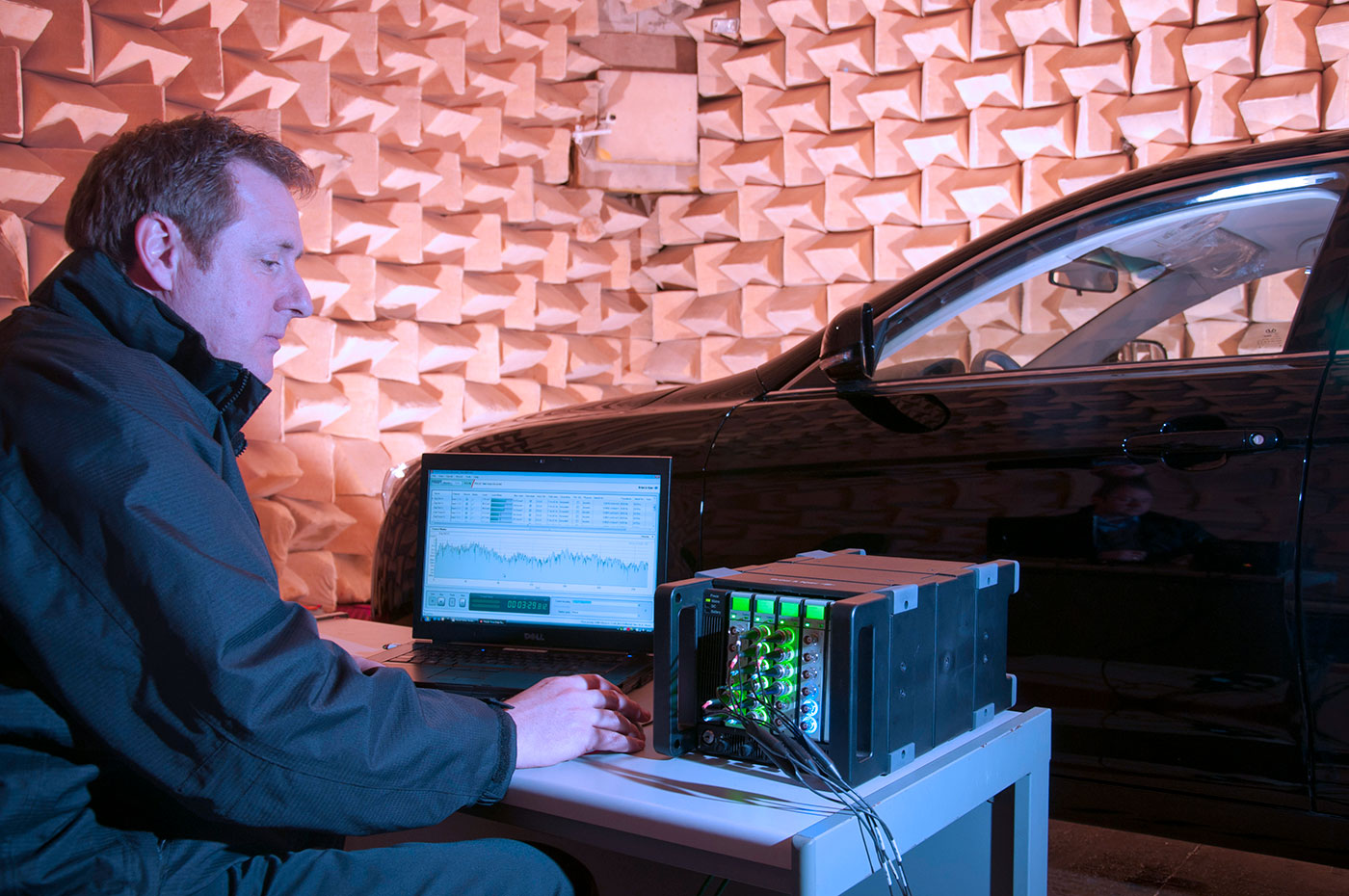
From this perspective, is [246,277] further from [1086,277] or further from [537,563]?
[1086,277]

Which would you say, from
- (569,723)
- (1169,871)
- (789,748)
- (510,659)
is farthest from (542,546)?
(1169,871)

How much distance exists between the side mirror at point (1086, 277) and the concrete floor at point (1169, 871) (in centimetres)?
122

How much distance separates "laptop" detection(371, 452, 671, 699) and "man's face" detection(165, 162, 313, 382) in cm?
49

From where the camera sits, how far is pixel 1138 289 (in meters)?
2.11

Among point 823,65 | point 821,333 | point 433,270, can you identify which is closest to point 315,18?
point 433,270

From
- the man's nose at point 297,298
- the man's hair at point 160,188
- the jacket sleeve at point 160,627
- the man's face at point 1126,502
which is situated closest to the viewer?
the jacket sleeve at point 160,627

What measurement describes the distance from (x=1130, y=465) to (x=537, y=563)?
1002 millimetres

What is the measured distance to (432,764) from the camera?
1006mm

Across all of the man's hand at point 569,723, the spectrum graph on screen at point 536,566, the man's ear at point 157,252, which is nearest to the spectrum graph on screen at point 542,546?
the spectrum graph on screen at point 536,566

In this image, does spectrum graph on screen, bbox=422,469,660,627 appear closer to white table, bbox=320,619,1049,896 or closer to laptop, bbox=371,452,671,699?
laptop, bbox=371,452,671,699

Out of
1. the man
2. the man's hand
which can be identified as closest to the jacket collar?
the man

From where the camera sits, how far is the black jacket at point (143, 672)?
2.91 ft

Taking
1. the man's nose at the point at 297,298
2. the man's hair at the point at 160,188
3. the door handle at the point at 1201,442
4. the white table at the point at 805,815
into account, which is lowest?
the white table at the point at 805,815

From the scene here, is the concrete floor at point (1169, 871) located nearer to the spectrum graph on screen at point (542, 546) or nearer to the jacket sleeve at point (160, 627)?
the spectrum graph on screen at point (542, 546)
